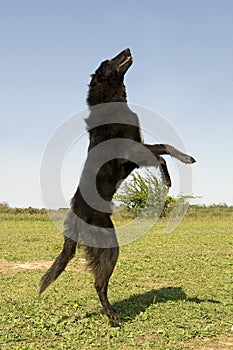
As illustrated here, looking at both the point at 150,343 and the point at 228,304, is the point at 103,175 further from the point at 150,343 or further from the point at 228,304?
the point at 228,304

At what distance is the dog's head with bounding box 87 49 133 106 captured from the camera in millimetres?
5354

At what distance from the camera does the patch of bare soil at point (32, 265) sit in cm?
911

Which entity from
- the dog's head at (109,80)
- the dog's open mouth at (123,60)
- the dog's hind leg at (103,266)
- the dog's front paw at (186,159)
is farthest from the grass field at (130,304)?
the dog's open mouth at (123,60)

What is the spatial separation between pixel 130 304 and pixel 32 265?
4416 millimetres

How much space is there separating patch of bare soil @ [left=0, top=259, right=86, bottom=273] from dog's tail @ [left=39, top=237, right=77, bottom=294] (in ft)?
12.7

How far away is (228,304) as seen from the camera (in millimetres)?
5836

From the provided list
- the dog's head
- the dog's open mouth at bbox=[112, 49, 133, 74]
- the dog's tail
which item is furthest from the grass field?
the dog's open mouth at bbox=[112, 49, 133, 74]

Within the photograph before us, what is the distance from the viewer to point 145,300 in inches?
235

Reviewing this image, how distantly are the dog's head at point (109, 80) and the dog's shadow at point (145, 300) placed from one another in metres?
2.58

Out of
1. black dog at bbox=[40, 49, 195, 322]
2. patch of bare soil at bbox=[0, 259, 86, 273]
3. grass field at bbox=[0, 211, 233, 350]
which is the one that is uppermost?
black dog at bbox=[40, 49, 195, 322]

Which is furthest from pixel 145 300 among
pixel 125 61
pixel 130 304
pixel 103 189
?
pixel 125 61

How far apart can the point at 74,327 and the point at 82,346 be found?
59 cm

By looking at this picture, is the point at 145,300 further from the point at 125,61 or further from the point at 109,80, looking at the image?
the point at 125,61

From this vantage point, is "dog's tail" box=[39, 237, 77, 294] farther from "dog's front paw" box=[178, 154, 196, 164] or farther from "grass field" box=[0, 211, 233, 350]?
"dog's front paw" box=[178, 154, 196, 164]
